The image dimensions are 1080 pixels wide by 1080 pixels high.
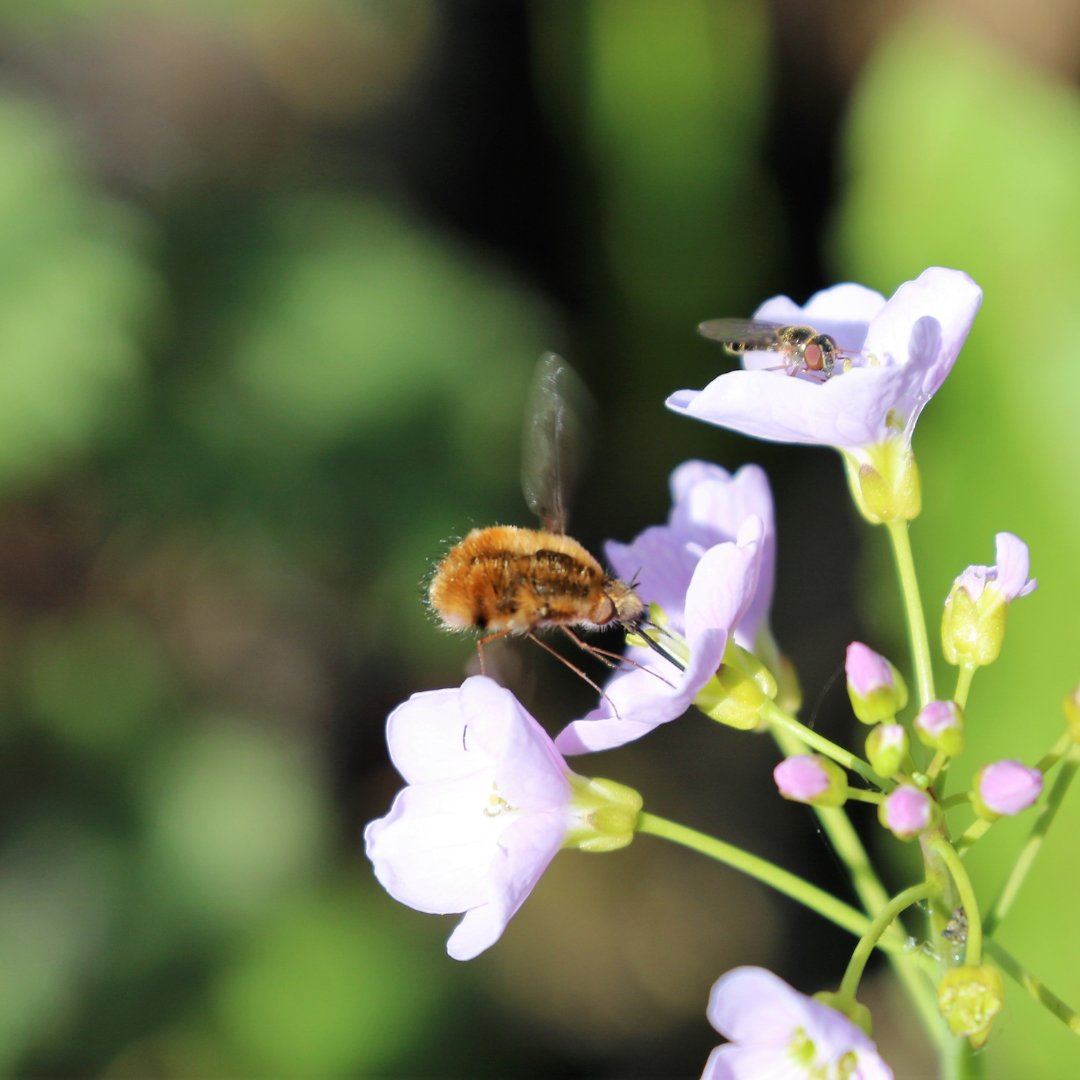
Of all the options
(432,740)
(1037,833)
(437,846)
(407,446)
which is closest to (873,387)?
(1037,833)

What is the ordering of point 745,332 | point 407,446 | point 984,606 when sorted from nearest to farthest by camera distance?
point 984,606 < point 745,332 < point 407,446

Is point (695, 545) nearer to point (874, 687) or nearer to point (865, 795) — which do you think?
point (874, 687)

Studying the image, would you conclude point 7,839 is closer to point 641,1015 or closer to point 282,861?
point 282,861

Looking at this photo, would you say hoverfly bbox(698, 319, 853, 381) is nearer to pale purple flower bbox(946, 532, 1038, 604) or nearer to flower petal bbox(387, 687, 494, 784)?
pale purple flower bbox(946, 532, 1038, 604)

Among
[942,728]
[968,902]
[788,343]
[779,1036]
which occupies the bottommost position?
[779,1036]

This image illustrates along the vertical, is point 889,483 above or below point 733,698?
above

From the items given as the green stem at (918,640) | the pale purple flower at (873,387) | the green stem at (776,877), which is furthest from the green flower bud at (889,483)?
→ the green stem at (776,877)

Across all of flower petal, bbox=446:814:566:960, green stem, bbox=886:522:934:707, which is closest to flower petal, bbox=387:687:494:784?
flower petal, bbox=446:814:566:960
